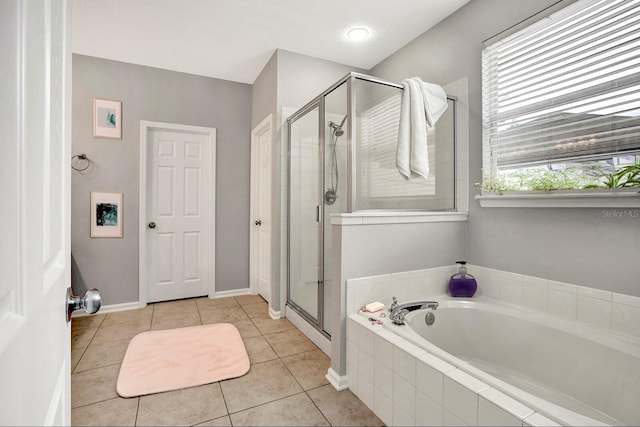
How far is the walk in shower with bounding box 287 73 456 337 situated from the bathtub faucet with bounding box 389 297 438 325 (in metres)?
0.59

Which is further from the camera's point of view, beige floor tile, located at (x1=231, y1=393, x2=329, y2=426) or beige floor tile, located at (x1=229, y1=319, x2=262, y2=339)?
beige floor tile, located at (x1=229, y1=319, x2=262, y2=339)

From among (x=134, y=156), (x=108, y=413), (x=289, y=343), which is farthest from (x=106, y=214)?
(x=289, y=343)

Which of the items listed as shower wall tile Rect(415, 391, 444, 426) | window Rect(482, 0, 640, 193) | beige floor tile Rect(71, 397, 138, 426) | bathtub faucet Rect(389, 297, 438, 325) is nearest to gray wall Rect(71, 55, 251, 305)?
beige floor tile Rect(71, 397, 138, 426)

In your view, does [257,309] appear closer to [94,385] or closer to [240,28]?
[94,385]

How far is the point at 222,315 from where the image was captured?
128 inches

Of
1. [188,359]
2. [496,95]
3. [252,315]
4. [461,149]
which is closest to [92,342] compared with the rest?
[188,359]

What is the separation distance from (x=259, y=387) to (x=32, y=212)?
1.88 metres

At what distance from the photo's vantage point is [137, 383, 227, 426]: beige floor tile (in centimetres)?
169

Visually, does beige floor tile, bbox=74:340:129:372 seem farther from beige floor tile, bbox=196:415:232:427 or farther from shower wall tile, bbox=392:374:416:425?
shower wall tile, bbox=392:374:416:425

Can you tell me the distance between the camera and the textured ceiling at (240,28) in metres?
2.48

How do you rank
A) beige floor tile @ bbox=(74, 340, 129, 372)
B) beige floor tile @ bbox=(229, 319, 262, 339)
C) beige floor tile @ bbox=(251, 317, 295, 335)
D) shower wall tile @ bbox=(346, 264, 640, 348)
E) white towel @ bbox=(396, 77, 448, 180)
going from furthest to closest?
beige floor tile @ bbox=(251, 317, 295, 335)
beige floor tile @ bbox=(229, 319, 262, 339)
beige floor tile @ bbox=(74, 340, 129, 372)
white towel @ bbox=(396, 77, 448, 180)
shower wall tile @ bbox=(346, 264, 640, 348)

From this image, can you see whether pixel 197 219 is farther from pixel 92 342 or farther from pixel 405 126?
pixel 405 126

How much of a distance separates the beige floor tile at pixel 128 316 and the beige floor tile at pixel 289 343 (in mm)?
1393

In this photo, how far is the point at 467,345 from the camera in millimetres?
2033
